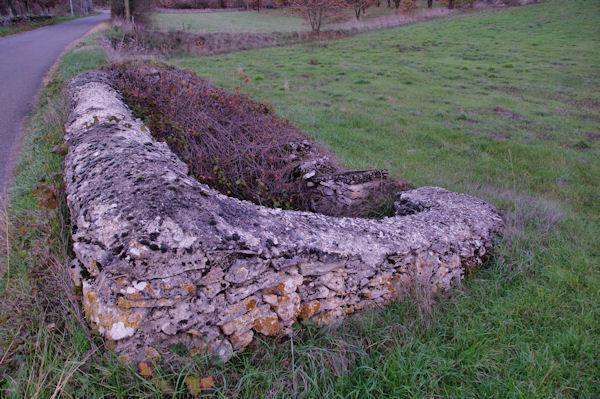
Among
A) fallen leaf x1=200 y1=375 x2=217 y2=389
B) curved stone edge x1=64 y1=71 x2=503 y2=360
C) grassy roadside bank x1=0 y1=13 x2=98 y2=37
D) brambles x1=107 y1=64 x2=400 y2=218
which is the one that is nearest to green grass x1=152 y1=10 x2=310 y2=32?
grassy roadside bank x1=0 y1=13 x2=98 y2=37

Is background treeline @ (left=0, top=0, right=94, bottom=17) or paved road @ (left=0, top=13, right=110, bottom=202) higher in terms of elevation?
background treeline @ (left=0, top=0, right=94, bottom=17)

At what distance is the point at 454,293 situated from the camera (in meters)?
3.61

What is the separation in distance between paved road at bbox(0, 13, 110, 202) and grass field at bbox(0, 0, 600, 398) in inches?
16.4

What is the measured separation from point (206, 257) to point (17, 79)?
12.0 metres

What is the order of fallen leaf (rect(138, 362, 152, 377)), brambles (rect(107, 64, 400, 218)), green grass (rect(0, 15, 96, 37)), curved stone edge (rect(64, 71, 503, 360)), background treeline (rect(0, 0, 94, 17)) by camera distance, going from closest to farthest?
fallen leaf (rect(138, 362, 152, 377)) → curved stone edge (rect(64, 71, 503, 360)) → brambles (rect(107, 64, 400, 218)) → green grass (rect(0, 15, 96, 37)) → background treeline (rect(0, 0, 94, 17))

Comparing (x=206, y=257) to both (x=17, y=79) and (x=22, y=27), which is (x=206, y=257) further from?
(x=22, y=27)

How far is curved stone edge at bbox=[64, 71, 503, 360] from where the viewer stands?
2.33 metres

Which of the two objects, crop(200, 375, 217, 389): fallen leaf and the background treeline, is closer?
crop(200, 375, 217, 389): fallen leaf

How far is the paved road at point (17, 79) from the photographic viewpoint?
6.28 metres

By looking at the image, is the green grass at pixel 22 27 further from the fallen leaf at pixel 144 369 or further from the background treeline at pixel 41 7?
the fallen leaf at pixel 144 369

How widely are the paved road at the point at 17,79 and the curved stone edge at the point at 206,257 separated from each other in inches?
109

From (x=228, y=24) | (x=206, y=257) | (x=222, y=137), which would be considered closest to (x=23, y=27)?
(x=228, y=24)

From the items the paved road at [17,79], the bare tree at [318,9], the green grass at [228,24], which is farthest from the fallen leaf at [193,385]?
the bare tree at [318,9]

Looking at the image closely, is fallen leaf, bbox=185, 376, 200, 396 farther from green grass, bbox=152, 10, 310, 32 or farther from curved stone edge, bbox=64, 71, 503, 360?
green grass, bbox=152, 10, 310, 32
